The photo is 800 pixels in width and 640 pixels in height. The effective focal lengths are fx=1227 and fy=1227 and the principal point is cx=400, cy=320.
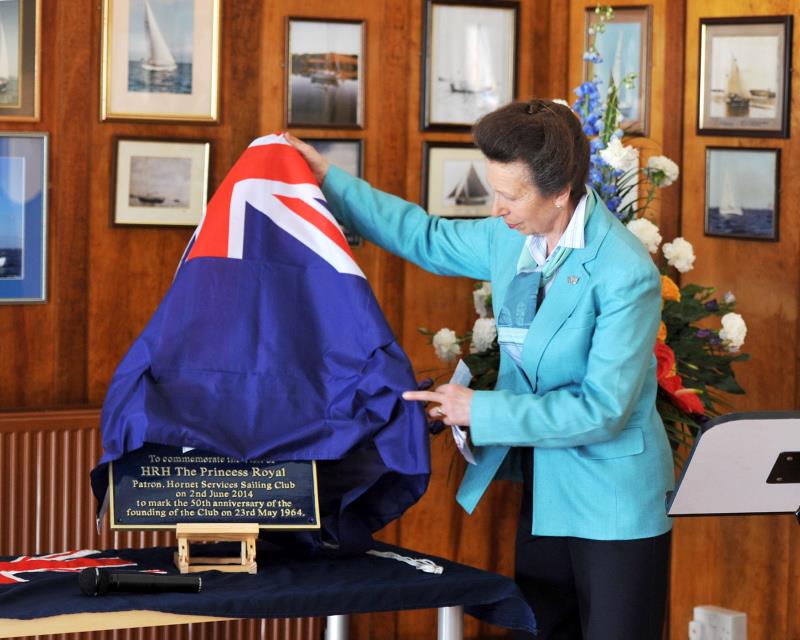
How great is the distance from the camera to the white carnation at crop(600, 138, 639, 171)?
10.4 feet

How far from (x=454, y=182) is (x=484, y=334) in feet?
2.28

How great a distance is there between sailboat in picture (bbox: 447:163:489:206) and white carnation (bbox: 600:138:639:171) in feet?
2.39

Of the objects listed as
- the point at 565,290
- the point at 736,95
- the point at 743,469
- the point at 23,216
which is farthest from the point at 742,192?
the point at 23,216

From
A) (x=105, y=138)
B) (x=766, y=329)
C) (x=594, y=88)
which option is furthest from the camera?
(x=766, y=329)

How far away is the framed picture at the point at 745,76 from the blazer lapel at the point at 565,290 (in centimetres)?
147

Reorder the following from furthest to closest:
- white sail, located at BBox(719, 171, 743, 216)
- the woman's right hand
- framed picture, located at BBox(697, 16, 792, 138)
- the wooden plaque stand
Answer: white sail, located at BBox(719, 171, 743, 216), framed picture, located at BBox(697, 16, 792, 138), the woman's right hand, the wooden plaque stand

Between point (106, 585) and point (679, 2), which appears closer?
point (106, 585)

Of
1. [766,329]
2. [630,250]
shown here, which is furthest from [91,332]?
[766,329]

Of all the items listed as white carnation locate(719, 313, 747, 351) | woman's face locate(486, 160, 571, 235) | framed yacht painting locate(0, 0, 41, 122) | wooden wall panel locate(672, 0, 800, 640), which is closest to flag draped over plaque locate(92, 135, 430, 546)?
woman's face locate(486, 160, 571, 235)

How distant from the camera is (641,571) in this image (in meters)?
2.46

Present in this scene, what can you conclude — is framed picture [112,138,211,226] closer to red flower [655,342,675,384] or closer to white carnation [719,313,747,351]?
red flower [655,342,675,384]

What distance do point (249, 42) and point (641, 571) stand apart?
6.57 ft

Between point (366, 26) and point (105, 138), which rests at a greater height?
point (366, 26)

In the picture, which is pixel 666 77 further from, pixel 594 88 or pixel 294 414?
pixel 294 414
